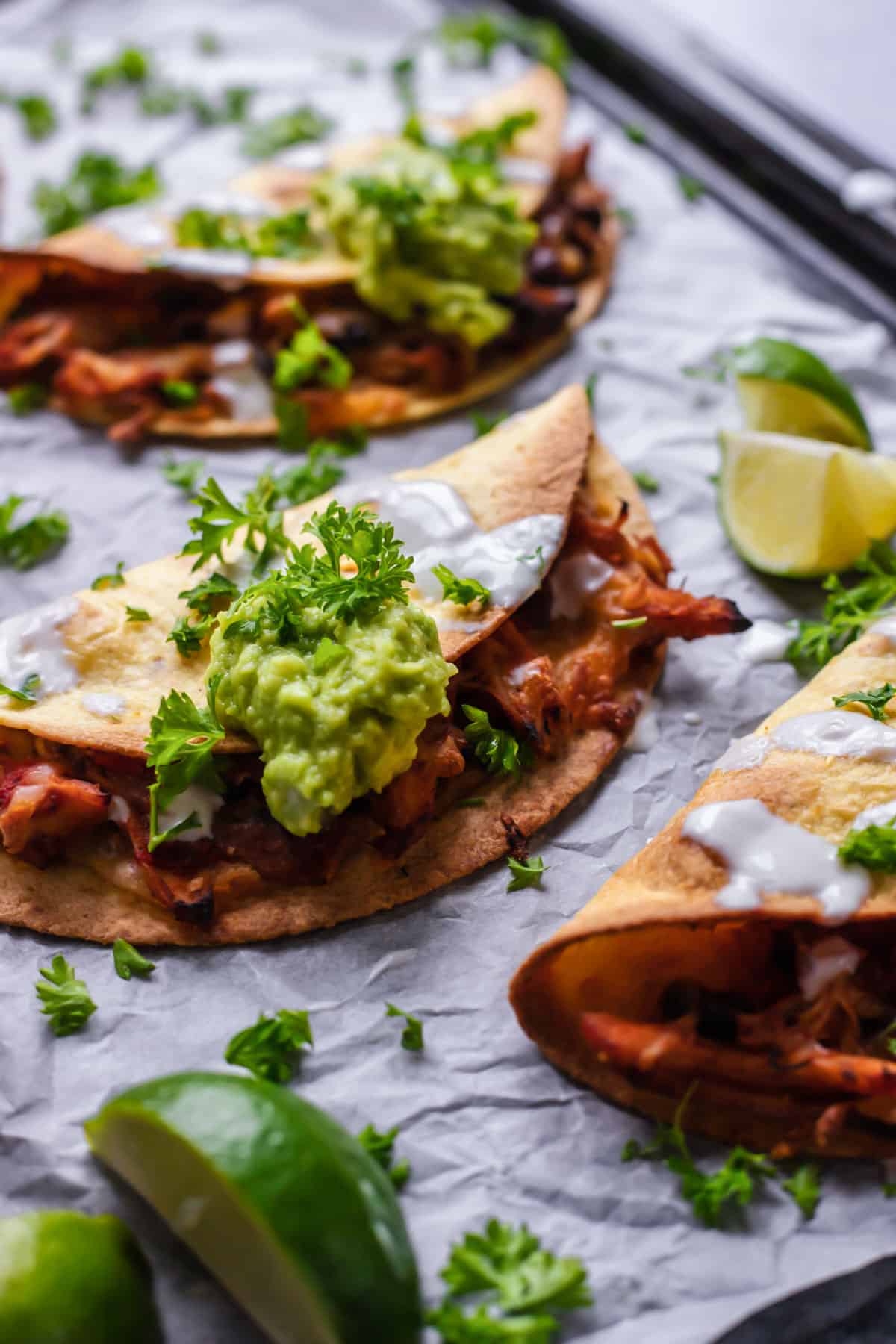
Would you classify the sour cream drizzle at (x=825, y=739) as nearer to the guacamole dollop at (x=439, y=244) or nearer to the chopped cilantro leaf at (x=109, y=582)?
the chopped cilantro leaf at (x=109, y=582)

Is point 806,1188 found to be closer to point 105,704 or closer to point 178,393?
point 105,704

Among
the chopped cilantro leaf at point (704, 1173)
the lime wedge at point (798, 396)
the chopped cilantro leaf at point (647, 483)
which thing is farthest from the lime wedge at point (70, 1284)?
the lime wedge at point (798, 396)

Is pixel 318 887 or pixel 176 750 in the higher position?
pixel 176 750

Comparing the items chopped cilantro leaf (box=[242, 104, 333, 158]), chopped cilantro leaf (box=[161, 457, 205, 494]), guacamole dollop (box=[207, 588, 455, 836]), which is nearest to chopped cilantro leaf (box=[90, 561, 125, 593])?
guacamole dollop (box=[207, 588, 455, 836])

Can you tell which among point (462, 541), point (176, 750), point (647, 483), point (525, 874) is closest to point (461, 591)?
point (462, 541)

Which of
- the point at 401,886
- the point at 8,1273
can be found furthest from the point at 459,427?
the point at 8,1273
